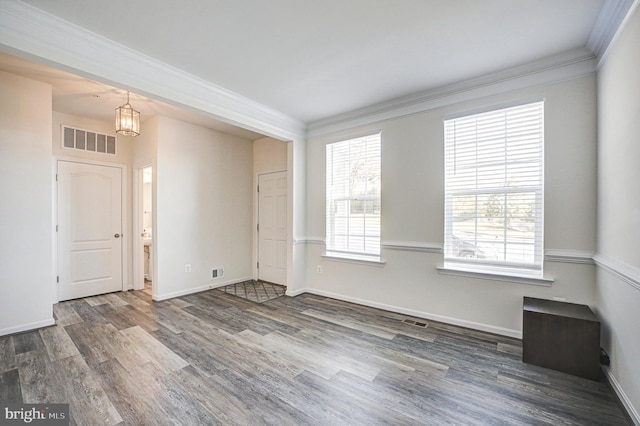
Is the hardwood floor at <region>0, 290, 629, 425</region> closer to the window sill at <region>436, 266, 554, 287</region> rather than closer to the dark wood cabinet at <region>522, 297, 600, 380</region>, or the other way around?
the dark wood cabinet at <region>522, 297, 600, 380</region>

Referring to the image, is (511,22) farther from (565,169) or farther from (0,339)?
(0,339)

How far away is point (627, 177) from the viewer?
1.86 meters

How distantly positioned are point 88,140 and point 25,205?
1739 mm

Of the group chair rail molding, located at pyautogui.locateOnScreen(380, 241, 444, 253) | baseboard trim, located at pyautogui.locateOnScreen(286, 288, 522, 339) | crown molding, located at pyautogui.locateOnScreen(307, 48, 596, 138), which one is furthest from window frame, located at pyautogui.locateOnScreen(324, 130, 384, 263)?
baseboard trim, located at pyautogui.locateOnScreen(286, 288, 522, 339)

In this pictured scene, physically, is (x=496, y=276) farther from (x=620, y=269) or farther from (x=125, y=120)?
(x=125, y=120)

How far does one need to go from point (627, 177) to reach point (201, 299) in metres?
4.85

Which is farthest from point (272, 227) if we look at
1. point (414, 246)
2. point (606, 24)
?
point (606, 24)

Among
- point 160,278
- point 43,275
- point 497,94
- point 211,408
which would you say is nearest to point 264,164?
point 160,278

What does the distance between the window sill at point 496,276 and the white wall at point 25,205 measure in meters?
4.64

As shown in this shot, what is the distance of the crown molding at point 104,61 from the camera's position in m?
1.97

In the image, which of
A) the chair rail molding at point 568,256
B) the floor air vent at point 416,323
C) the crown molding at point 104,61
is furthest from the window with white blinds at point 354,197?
the chair rail molding at point 568,256

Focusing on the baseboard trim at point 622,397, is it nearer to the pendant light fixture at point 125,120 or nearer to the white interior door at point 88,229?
the pendant light fixture at point 125,120

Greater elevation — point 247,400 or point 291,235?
point 291,235

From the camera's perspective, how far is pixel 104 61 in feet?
7.79
